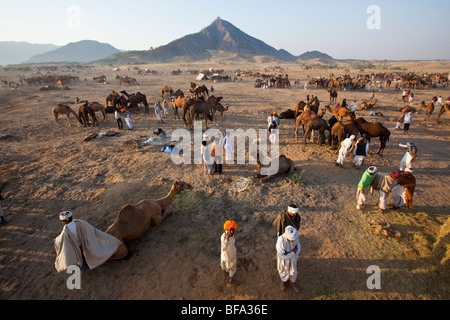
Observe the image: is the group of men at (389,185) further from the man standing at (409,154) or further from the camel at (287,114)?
the camel at (287,114)

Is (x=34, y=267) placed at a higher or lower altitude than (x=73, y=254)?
lower

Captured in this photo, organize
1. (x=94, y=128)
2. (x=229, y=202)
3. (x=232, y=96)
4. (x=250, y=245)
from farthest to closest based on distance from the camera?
(x=232, y=96) → (x=94, y=128) → (x=229, y=202) → (x=250, y=245)

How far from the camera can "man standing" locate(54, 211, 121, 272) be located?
14.3 feet

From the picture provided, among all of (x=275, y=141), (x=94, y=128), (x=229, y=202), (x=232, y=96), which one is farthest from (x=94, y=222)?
(x=232, y=96)

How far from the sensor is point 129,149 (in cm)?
1110

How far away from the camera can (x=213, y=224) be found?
6.29 metres

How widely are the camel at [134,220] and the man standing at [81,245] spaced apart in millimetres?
297

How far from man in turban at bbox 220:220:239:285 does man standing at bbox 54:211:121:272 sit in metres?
2.47

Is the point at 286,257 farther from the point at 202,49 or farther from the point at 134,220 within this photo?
the point at 202,49

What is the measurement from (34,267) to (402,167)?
11579 mm

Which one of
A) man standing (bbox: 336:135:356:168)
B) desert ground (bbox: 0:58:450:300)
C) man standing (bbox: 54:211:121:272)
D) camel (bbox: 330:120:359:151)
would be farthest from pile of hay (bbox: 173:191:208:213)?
camel (bbox: 330:120:359:151)

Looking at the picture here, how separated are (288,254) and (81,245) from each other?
4.28 m

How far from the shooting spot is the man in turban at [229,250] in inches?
168
